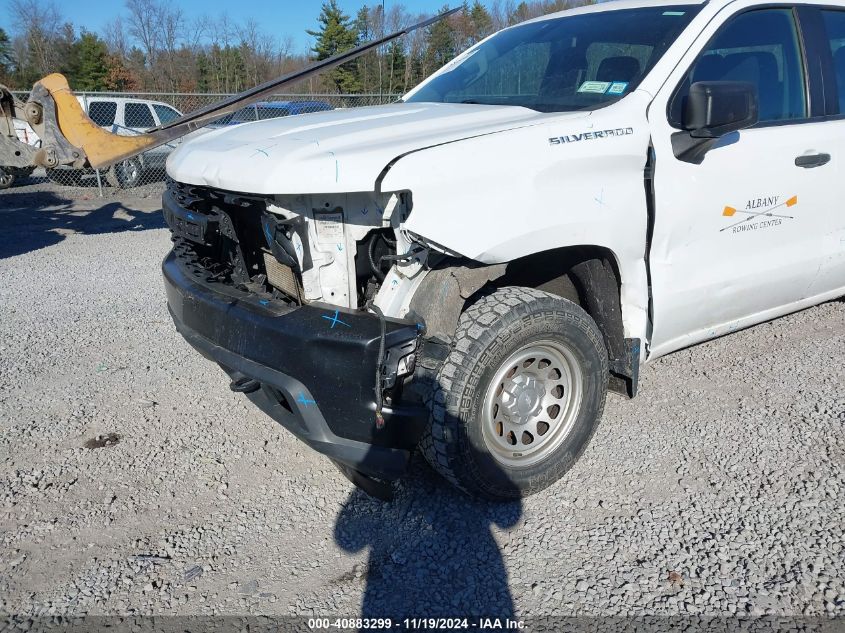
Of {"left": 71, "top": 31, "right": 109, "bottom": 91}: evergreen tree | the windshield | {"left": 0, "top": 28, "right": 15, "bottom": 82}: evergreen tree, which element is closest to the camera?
the windshield

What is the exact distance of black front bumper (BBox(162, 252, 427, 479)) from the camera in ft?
7.92

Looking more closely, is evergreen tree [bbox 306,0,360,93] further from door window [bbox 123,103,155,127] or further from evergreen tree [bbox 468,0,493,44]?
door window [bbox 123,103,155,127]

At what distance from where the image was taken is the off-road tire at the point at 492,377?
Result: 262 centimetres

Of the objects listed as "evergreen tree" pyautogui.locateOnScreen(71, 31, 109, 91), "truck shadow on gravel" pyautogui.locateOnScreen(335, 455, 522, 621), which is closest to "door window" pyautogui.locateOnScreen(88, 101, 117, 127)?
"truck shadow on gravel" pyautogui.locateOnScreen(335, 455, 522, 621)

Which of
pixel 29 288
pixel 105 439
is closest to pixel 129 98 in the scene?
pixel 29 288

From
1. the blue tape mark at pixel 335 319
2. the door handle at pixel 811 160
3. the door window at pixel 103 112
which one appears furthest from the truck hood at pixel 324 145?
the door window at pixel 103 112

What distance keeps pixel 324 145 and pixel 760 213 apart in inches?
88.8

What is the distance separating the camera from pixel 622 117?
Answer: 287 centimetres

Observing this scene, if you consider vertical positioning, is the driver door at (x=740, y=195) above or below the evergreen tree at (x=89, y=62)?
below

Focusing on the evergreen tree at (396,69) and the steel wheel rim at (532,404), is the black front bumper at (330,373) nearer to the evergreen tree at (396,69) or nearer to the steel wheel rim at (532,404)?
the steel wheel rim at (532,404)

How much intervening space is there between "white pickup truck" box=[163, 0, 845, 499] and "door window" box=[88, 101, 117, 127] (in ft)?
38.8

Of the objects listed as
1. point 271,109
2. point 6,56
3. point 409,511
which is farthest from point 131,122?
point 6,56

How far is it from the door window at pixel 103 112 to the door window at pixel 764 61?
13.1 meters

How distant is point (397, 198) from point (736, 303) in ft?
6.80
